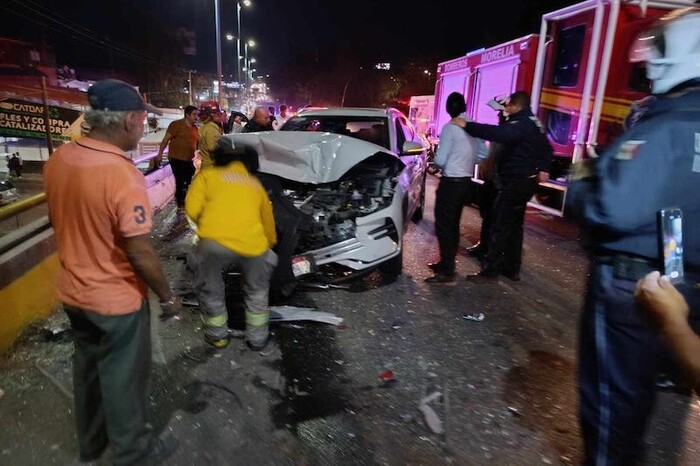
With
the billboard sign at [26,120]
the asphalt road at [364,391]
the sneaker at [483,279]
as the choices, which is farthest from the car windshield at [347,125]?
the billboard sign at [26,120]

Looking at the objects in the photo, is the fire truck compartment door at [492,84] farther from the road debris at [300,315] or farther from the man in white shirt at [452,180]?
the road debris at [300,315]

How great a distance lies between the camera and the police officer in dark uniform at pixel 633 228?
5.34 feet

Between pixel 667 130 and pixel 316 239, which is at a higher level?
pixel 667 130

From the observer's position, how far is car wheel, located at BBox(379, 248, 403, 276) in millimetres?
5170

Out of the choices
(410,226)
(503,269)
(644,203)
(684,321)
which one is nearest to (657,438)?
(644,203)

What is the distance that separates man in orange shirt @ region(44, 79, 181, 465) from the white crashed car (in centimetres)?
202

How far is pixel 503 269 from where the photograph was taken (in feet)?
18.2

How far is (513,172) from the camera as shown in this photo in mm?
5059

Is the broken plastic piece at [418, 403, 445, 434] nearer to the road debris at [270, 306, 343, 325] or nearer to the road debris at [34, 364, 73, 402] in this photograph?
the road debris at [270, 306, 343, 325]

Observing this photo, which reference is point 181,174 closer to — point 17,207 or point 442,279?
point 17,207

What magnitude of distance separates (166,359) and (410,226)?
5.07 metres

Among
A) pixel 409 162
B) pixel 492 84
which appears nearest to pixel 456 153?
pixel 409 162

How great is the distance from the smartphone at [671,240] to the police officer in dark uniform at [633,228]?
3cm

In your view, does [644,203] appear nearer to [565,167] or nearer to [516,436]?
[516,436]
